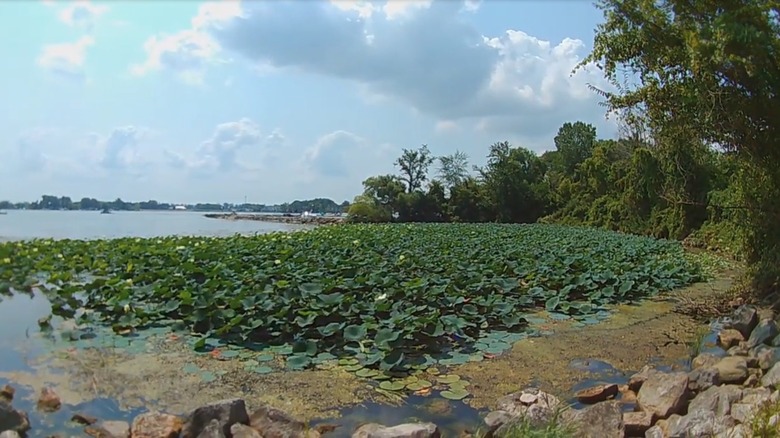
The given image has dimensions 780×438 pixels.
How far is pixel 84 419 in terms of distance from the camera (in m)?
2.93

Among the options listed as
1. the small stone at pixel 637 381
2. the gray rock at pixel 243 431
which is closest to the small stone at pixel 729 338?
the small stone at pixel 637 381

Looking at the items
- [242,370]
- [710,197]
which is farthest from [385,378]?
[710,197]

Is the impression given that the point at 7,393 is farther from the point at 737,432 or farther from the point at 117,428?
the point at 737,432

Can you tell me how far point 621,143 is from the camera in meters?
23.0

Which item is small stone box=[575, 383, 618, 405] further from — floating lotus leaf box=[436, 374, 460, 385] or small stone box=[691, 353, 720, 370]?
small stone box=[691, 353, 720, 370]

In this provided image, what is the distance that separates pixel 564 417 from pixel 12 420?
281 cm

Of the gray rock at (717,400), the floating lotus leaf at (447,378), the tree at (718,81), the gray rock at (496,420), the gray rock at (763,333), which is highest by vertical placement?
the tree at (718,81)

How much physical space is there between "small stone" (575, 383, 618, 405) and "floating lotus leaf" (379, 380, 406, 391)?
3.69 feet

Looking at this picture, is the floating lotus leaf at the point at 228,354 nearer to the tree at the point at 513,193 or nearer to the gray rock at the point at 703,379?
the gray rock at the point at 703,379

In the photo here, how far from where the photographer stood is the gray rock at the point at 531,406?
274 centimetres

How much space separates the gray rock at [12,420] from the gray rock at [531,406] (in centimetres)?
252

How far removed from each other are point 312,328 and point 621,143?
21.6 metres

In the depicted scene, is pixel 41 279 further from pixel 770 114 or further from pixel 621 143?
pixel 621 143

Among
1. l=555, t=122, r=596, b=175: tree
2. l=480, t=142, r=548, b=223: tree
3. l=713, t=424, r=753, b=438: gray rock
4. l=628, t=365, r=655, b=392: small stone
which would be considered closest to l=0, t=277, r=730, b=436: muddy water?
l=628, t=365, r=655, b=392: small stone
